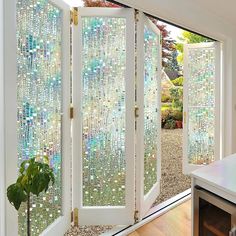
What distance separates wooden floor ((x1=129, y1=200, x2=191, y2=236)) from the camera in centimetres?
253

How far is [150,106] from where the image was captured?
3.03 meters

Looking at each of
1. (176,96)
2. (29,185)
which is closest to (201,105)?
(176,96)

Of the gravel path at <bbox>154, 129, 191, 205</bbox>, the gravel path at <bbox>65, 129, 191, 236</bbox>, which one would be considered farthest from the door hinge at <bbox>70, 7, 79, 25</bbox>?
the gravel path at <bbox>154, 129, 191, 205</bbox>

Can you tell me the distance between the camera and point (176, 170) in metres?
4.70

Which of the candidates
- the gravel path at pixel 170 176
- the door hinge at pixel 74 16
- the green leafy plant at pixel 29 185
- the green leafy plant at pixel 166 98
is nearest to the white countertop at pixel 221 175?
the green leafy plant at pixel 29 185

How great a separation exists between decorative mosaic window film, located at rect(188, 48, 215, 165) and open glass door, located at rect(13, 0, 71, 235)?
8.36 ft

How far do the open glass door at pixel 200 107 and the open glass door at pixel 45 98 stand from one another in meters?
2.51

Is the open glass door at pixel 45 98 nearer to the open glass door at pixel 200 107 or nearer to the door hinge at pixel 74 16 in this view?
the door hinge at pixel 74 16

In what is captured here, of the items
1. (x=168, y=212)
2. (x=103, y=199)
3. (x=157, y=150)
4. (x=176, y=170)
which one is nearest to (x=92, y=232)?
(x=103, y=199)

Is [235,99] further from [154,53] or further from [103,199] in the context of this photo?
[103,199]

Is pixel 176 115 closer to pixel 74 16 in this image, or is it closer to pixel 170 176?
pixel 170 176

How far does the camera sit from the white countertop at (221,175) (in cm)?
116

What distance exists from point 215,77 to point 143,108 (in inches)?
72.8

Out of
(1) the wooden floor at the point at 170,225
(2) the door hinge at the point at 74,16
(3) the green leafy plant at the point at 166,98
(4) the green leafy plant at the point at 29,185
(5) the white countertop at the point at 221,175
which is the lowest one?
(1) the wooden floor at the point at 170,225
